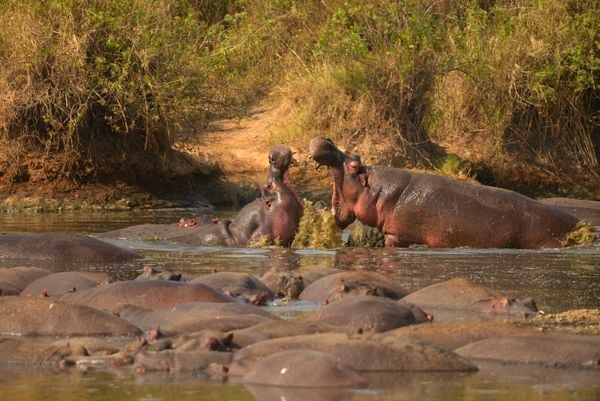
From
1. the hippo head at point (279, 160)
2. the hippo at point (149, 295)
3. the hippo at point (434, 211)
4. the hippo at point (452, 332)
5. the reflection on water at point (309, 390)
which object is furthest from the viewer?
the hippo at point (434, 211)

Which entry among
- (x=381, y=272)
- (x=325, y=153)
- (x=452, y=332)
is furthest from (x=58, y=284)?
(x=325, y=153)

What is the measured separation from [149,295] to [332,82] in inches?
397

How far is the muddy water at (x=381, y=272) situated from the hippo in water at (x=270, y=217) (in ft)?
0.88

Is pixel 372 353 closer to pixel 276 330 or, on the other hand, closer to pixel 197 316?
pixel 276 330

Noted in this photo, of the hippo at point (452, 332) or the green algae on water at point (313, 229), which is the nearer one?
the hippo at point (452, 332)

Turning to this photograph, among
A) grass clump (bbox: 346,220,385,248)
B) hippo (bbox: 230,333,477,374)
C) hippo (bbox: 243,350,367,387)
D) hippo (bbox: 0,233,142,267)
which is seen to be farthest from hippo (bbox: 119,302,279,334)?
grass clump (bbox: 346,220,385,248)

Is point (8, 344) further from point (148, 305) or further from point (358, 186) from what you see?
point (358, 186)

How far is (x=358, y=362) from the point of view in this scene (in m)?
5.99

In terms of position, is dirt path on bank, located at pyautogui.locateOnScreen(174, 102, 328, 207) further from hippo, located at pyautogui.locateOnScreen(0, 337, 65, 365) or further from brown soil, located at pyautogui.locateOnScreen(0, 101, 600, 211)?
hippo, located at pyautogui.locateOnScreen(0, 337, 65, 365)

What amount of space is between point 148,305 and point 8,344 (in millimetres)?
1234

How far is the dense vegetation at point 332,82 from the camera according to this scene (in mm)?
15617

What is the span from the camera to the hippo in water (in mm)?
11062

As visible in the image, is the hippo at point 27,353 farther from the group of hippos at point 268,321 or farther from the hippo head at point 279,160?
the hippo head at point 279,160

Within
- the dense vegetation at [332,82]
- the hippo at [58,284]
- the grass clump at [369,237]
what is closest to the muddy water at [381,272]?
the grass clump at [369,237]
